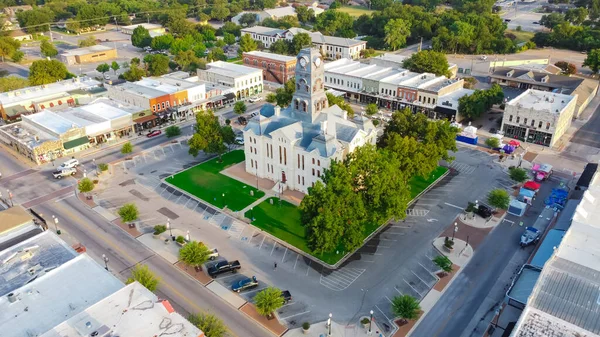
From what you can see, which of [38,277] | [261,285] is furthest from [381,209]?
[38,277]

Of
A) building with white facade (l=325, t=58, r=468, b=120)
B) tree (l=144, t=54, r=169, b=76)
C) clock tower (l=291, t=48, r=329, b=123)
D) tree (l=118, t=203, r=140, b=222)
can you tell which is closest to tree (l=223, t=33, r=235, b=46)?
tree (l=144, t=54, r=169, b=76)

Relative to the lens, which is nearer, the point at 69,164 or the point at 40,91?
the point at 69,164

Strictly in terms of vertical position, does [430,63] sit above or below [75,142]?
above

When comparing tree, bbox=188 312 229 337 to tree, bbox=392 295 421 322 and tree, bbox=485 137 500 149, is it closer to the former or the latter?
tree, bbox=392 295 421 322

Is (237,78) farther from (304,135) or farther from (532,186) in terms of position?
(532,186)

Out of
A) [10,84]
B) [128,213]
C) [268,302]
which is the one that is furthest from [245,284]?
[10,84]

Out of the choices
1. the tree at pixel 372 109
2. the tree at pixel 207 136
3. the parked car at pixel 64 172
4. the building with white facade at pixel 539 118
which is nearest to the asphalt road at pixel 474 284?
the building with white facade at pixel 539 118

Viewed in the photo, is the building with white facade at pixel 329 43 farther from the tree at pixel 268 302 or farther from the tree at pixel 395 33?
the tree at pixel 268 302
